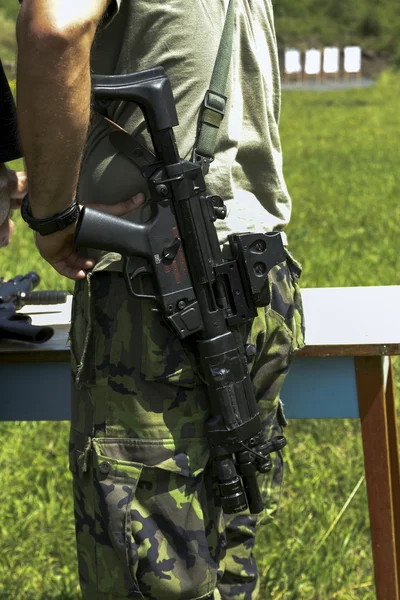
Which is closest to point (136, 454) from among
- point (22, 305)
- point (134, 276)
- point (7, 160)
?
point (134, 276)

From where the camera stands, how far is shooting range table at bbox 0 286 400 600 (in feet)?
6.49

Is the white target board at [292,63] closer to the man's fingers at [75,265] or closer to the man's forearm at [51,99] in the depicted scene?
the man's fingers at [75,265]

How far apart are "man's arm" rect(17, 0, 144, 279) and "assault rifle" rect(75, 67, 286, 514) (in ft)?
0.24

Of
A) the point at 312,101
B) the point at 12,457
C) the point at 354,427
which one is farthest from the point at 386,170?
the point at 312,101

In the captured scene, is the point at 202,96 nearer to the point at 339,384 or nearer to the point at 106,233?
the point at 106,233

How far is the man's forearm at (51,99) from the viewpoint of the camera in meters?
1.34

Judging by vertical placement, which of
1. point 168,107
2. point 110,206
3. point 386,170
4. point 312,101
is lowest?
point 312,101

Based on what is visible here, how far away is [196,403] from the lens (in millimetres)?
1617

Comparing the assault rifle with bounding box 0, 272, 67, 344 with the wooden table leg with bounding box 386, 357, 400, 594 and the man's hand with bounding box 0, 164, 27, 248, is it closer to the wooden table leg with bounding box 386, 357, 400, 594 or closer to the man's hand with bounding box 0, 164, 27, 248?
the man's hand with bounding box 0, 164, 27, 248

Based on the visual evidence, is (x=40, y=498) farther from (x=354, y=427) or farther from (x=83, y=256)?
(x=83, y=256)

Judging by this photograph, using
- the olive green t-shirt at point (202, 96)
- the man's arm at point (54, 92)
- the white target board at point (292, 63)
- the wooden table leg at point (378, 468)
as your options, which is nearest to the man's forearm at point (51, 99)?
the man's arm at point (54, 92)

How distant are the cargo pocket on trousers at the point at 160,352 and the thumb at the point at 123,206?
16 centimetres

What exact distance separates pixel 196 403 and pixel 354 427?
188cm

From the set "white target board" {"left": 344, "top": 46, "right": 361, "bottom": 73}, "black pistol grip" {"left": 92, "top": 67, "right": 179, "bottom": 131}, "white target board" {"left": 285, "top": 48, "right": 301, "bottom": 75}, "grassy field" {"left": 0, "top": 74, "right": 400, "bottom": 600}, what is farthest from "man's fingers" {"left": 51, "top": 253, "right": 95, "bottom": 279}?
"white target board" {"left": 344, "top": 46, "right": 361, "bottom": 73}
